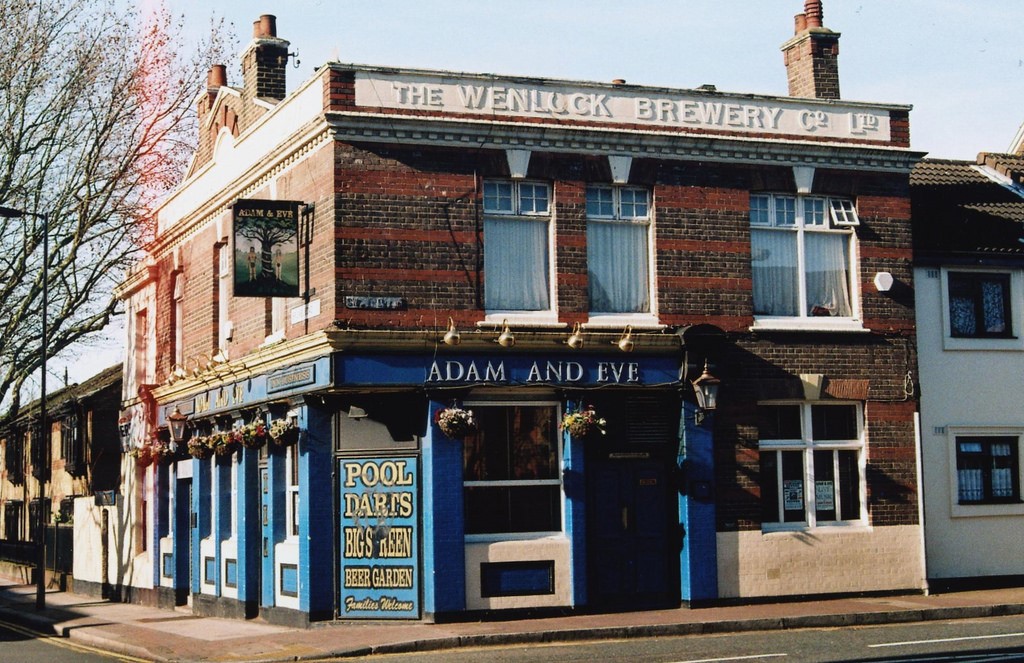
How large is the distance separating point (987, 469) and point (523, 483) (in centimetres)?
862

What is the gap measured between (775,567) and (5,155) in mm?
19770

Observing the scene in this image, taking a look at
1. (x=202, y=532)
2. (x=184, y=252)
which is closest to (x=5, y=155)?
(x=184, y=252)

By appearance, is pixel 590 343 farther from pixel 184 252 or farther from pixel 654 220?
pixel 184 252

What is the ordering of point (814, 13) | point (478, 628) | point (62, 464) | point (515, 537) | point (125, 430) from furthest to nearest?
point (62, 464) → point (125, 430) → point (814, 13) → point (515, 537) → point (478, 628)

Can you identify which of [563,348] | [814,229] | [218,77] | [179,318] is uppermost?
[218,77]

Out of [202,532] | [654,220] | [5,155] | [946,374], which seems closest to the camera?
[654,220]

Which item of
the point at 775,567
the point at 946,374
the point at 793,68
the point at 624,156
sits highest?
the point at 793,68

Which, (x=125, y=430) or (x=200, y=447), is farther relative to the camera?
(x=125, y=430)

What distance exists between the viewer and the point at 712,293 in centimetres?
2117

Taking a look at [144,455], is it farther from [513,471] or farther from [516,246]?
[516,246]

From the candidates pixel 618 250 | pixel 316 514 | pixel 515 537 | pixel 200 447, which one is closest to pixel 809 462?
pixel 618 250

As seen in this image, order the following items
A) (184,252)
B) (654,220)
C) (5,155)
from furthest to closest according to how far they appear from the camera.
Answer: (5,155), (184,252), (654,220)

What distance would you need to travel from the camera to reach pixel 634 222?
21078mm

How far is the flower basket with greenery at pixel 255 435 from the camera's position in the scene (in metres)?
21.2
